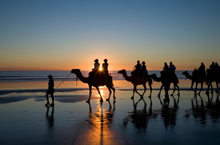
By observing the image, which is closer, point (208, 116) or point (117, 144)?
point (117, 144)

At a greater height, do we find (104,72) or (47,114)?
(104,72)

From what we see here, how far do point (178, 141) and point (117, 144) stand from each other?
188 cm

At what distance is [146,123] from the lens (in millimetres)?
10008

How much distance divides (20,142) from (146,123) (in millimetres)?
4934

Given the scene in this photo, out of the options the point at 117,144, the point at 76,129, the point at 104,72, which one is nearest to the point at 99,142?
the point at 117,144

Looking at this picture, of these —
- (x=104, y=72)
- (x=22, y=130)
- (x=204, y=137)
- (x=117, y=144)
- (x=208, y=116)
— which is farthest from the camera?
(x=104, y=72)

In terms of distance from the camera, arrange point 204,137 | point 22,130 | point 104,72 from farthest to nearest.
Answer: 1. point 104,72
2. point 22,130
3. point 204,137

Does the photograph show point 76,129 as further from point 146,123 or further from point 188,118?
point 188,118

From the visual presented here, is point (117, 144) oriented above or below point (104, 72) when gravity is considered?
below

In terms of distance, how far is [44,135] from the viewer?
8.08m

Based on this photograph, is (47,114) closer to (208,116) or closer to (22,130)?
(22,130)

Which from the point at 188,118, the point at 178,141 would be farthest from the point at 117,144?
the point at 188,118

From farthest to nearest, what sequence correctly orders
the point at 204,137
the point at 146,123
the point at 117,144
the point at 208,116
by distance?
the point at 208,116
the point at 146,123
the point at 204,137
the point at 117,144

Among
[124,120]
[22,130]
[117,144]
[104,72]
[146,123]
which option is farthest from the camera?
[104,72]
